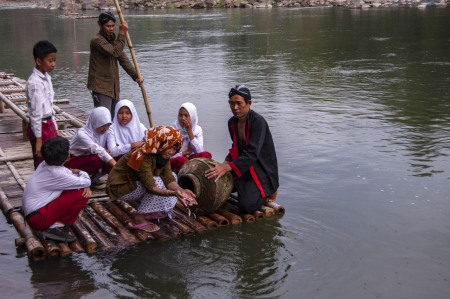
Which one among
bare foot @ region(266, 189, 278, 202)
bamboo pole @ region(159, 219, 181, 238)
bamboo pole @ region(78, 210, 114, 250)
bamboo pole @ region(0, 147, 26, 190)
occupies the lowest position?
bamboo pole @ region(159, 219, 181, 238)

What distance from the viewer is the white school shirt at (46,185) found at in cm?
430

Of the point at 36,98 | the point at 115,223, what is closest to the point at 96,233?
the point at 115,223

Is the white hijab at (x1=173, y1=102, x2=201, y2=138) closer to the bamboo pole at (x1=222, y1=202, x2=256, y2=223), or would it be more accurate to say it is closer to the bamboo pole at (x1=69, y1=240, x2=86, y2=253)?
the bamboo pole at (x1=222, y1=202, x2=256, y2=223)

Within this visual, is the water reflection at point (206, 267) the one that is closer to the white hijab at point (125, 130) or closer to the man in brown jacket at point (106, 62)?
the white hijab at point (125, 130)

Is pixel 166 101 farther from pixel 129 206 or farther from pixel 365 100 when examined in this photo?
pixel 129 206

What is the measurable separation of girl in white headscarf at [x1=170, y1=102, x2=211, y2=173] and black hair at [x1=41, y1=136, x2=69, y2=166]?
1.65 meters

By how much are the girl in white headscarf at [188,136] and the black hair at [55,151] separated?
5.40ft

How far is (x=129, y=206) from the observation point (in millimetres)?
5211

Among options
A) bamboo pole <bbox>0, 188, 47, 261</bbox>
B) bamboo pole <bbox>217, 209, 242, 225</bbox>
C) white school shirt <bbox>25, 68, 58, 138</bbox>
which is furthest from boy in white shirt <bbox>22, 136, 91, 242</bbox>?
bamboo pole <bbox>217, 209, 242, 225</bbox>

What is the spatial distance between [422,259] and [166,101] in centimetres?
746

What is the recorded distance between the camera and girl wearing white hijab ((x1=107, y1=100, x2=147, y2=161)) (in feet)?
18.3

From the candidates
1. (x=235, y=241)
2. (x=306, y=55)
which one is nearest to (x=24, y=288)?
(x=235, y=241)

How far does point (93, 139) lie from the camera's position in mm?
5578

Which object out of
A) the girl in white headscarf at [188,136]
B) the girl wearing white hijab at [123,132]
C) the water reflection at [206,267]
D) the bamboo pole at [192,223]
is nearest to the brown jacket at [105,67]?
the girl wearing white hijab at [123,132]
